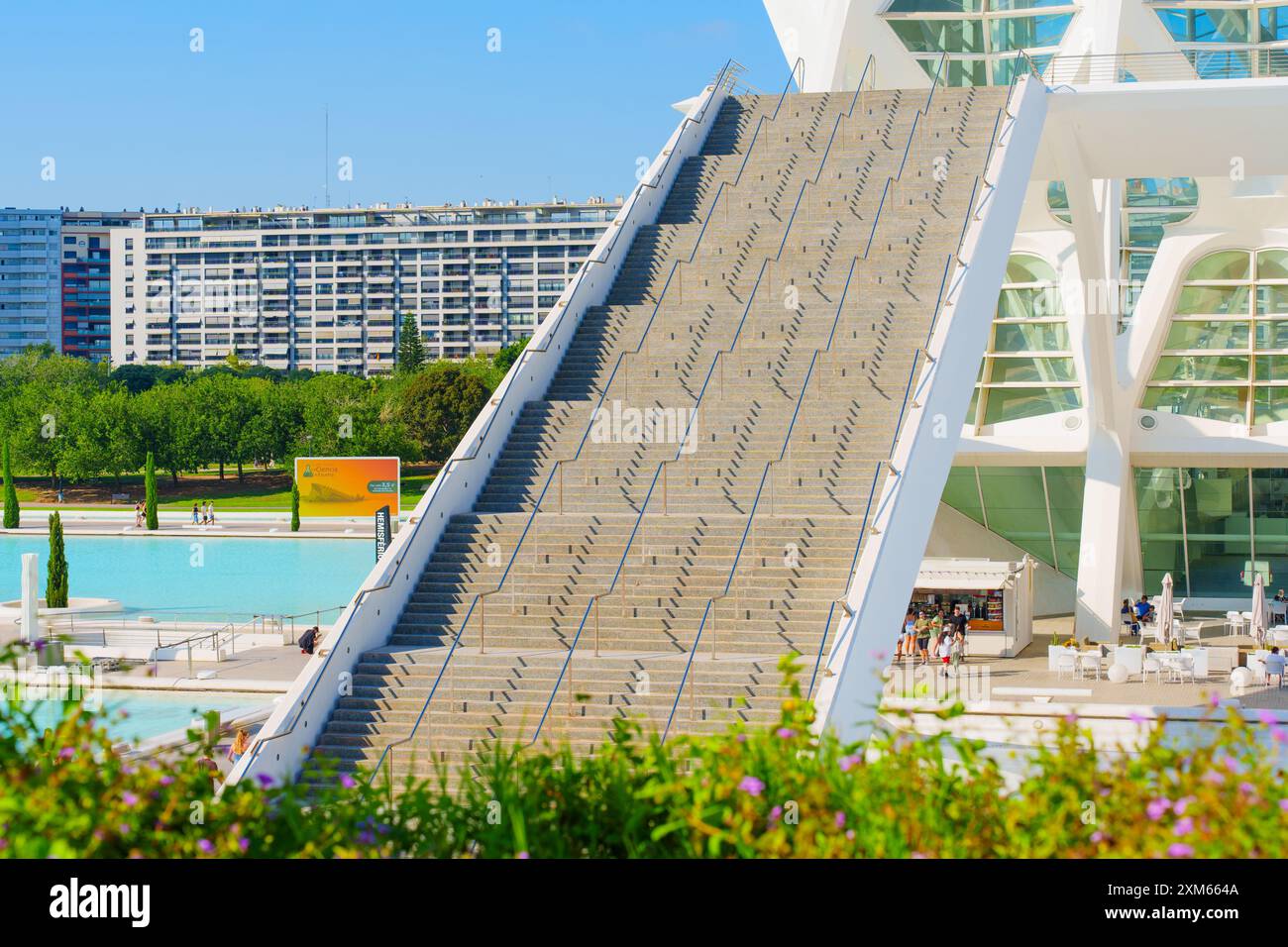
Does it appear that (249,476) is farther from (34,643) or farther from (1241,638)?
(34,643)

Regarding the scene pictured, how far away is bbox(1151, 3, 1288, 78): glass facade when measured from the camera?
30.6m

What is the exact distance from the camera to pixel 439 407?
7588 centimetres

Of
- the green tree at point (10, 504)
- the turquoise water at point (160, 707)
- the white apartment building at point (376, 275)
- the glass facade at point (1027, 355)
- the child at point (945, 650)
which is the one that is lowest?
the turquoise water at point (160, 707)

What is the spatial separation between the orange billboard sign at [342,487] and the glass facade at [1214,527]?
88.5ft

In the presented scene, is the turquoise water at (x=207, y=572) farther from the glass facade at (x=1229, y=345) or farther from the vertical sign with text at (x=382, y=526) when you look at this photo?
the glass facade at (x=1229, y=345)

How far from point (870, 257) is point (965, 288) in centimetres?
192

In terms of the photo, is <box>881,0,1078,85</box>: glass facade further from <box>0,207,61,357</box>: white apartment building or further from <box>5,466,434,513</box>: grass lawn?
<box>0,207,61,357</box>: white apartment building

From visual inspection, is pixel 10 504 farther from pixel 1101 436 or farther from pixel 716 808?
pixel 716 808

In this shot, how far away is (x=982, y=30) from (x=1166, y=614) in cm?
1289

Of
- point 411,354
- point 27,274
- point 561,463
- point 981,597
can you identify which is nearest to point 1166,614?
point 981,597

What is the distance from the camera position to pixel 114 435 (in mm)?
69125

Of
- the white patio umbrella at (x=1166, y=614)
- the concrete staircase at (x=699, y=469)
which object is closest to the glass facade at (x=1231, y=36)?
the white patio umbrella at (x=1166, y=614)

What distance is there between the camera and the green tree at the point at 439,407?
75.8 metres
